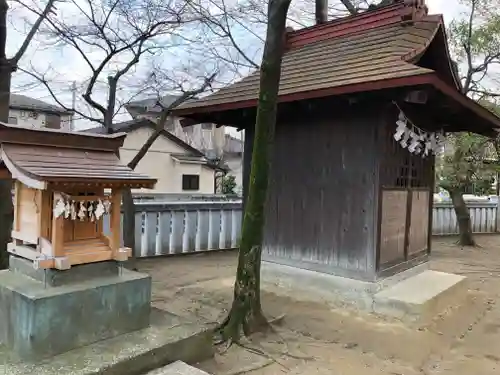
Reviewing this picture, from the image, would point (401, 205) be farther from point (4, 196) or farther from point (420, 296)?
point (4, 196)

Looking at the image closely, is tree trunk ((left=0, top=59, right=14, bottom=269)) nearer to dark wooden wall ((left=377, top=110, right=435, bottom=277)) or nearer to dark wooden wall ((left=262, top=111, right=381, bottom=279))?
dark wooden wall ((left=262, top=111, right=381, bottom=279))

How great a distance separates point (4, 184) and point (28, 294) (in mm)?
3426

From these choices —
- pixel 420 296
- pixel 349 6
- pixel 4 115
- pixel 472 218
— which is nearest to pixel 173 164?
pixel 349 6

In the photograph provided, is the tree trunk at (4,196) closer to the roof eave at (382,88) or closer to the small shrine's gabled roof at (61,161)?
the roof eave at (382,88)

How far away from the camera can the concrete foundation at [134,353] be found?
298cm

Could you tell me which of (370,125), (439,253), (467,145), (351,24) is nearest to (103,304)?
(370,125)

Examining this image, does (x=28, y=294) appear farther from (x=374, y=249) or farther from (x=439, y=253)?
(x=439, y=253)

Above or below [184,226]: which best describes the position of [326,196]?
above

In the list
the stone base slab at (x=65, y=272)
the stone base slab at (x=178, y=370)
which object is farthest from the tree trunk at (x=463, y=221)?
the stone base slab at (x=65, y=272)

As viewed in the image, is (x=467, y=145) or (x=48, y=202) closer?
(x=48, y=202)

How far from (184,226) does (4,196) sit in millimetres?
4265

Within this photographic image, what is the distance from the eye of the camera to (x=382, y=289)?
5613 millimetres

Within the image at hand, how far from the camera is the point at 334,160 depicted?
5.97 metres

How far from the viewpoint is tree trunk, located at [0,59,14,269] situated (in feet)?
19.4
